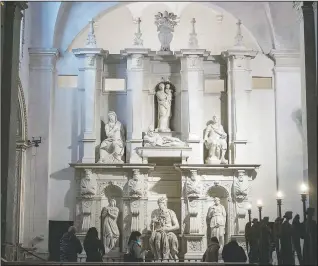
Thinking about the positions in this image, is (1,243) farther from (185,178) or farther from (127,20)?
(127,20)

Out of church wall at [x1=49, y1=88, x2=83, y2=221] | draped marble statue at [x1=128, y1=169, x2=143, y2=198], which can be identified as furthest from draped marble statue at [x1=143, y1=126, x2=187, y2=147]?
church wall at [x1=49, y1=88, x2=83, y2=221]

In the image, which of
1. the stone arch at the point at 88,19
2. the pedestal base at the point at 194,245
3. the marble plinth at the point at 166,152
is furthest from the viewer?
the stone arch at the point at 88,19

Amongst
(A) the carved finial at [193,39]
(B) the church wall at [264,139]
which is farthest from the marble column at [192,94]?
(B) the church wall at [264,139]

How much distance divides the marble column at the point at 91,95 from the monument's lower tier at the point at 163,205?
0.68 m

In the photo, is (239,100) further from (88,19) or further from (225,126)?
(88,19)

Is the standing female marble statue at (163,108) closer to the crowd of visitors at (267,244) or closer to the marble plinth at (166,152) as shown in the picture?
the marble plinth at (166,152)

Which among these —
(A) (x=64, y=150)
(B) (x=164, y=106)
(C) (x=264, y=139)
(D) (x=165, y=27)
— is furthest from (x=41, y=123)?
(C) (x=264, y=139)

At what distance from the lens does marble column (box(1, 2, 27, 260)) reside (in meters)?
12.6

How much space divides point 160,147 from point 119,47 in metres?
3.68

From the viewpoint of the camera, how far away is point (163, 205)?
19.2 metres

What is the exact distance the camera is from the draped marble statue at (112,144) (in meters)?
19.8

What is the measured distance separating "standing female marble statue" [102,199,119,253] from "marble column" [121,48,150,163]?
153cm

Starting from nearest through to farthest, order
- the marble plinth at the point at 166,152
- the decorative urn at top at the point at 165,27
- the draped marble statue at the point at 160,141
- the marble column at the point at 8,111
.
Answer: the marble column at the point at 8,111 → the marble plinth at the point at 166,152 → the draped marble statue at the point at 160,141 → the decorative urn at top at the point at 165,27

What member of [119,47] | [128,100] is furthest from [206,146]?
[119,47]
